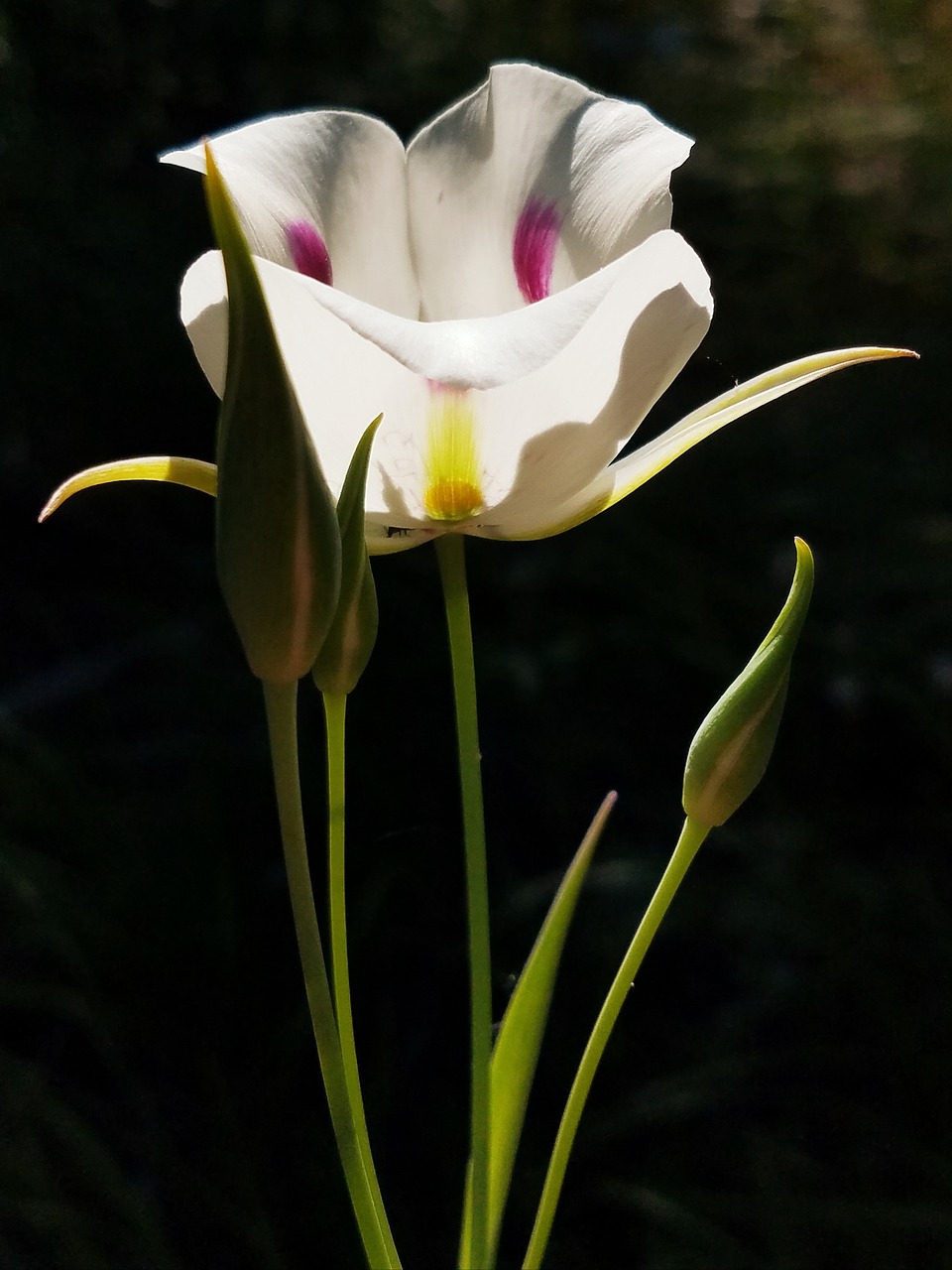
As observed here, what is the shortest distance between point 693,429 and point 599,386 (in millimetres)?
35

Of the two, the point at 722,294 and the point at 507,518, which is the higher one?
the point at 507,518

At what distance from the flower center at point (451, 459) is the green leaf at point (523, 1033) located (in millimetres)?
127

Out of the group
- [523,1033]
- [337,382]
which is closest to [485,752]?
[523,1033]

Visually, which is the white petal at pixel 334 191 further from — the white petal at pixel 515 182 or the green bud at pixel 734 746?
the green bud at pixel 734 746

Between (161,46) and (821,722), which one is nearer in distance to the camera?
(821,722)

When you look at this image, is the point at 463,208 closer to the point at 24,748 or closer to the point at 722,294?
the point at 24,748

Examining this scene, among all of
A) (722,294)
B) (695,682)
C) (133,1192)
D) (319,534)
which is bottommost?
(133,1192)

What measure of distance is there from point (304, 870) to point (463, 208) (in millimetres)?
270

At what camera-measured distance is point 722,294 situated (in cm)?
186

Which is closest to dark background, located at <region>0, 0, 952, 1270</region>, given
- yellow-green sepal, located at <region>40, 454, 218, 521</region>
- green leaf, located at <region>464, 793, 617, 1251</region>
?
green leaf, located at <region>464, 793, 617, 1251</region>

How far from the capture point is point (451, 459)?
1.45 ft

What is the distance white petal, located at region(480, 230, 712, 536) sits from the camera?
0.41 m

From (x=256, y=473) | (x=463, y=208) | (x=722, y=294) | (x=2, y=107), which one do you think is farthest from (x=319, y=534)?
(x=722, y=294)

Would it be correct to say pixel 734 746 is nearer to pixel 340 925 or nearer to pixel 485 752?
pixel 340 925
